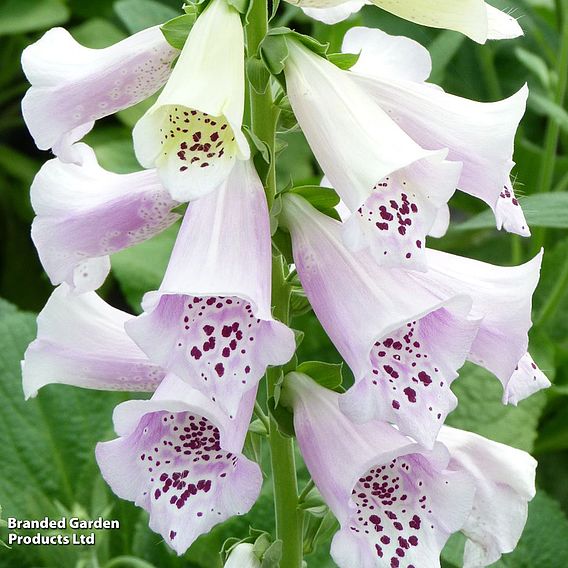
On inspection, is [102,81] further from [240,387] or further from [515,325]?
[515,325]

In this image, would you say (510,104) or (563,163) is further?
(563,163)

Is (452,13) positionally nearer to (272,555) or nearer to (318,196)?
(318,196)

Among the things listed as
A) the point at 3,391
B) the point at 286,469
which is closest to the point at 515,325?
the point at 286,469

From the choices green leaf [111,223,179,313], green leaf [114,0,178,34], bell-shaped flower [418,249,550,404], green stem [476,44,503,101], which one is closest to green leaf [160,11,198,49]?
bell-shaped flower [418,249,550,404]

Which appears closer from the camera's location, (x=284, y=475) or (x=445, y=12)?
(x=445, y=12)

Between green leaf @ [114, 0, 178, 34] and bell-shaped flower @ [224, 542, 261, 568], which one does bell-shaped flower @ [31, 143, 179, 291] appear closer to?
bell-shaped flower @ [224, 542, 261, 568]

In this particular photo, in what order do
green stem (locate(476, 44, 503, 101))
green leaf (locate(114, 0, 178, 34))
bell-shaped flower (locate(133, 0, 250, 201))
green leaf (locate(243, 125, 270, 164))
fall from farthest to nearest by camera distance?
green stem (locate(476, 44, 503, 101)) → green leaf (locate(114, 0, 178, 34)) → green leaf (locate(243, 125, 270, 164)) → bell-shaped flower (locate(133, 0, 250, 201))

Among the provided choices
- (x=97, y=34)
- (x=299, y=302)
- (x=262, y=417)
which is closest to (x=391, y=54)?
(x=299, y=302)
